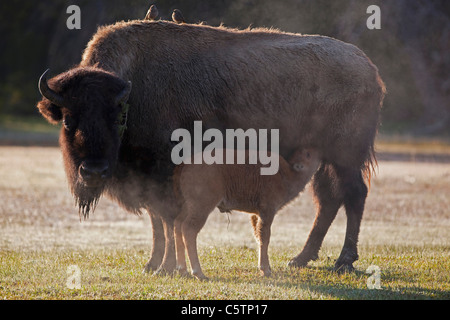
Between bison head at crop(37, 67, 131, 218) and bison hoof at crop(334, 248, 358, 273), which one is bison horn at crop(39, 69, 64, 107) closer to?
bison head at crop(37, 67, 131, 218)

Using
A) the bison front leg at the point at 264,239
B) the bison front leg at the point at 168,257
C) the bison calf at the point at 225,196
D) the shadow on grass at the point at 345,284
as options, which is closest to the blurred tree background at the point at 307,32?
the bison calf at the point at 225,196

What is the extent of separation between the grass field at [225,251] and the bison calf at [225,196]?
1.38 feet

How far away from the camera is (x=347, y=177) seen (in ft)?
32.3

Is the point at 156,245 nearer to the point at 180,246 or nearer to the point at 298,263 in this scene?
the point at 180,246

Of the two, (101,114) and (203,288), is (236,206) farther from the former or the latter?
(101,114)

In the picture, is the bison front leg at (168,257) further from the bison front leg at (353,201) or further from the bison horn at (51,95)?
the bison front leg at (353,201)

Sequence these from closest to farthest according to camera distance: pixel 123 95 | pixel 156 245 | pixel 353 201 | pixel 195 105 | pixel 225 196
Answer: pixel 123 95, pixel 225 196, pixel 195 105, pixel 156 245, pixel 353 201

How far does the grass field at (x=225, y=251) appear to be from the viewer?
785 centimetres

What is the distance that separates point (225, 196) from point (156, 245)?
3.57 feet

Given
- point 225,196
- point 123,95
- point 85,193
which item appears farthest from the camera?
point 225,196

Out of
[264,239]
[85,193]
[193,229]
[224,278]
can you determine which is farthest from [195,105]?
[224,278]

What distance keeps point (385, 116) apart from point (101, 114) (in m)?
31.9

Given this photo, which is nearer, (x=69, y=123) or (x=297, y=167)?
(x=69, y=123)

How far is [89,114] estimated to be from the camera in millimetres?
7750
